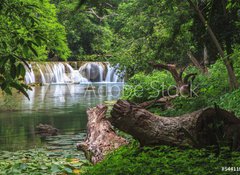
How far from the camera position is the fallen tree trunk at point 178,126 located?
570cm

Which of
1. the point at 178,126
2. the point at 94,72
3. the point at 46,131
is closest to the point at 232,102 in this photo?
the point at 178,126

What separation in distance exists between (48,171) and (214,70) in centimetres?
866

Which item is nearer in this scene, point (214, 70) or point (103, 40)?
point (214, 70)

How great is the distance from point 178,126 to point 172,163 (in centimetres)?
117

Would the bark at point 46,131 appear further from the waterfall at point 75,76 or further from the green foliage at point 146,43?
the waterfall at point 75,76

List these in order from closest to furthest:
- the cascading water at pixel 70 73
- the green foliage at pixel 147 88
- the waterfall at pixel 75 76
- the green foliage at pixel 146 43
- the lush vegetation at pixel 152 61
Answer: the lush vegetation at pixel 152 61 → the green foliage at pixel 147 88 → the green foliage at pixel 146 43 → the cascading water at pixel 70 73 → the waterfall at pixel 75 76

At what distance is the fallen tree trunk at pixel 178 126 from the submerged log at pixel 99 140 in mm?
1697

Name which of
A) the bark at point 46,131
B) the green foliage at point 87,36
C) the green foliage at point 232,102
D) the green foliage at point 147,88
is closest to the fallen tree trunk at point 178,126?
the green foliage at point 232,102

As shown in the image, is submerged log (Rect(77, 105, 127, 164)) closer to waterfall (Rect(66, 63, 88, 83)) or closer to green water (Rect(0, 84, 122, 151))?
green water (Rect(0, 84, 122, 151))

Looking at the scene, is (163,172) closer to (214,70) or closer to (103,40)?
(214,70)

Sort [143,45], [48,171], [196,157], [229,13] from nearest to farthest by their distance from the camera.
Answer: [196,157] → [48,171] → [229,13] → [143,45]

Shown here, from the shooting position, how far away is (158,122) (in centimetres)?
602

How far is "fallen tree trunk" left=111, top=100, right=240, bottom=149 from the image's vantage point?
224 inches

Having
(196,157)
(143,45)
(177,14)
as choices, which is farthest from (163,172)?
(143,45)
